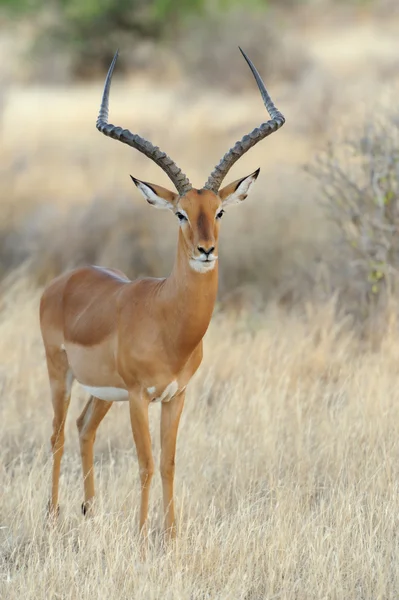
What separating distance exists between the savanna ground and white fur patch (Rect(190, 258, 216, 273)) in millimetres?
1400

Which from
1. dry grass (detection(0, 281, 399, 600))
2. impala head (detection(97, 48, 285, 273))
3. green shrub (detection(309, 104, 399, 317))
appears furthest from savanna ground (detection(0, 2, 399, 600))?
impala head (detection(97, 48, 285, 273))

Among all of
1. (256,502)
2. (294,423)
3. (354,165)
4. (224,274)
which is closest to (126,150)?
(224,274)

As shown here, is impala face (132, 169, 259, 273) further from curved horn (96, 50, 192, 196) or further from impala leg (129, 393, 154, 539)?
impala leg (129, 393, 154, 539)

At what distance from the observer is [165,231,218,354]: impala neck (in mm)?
5277

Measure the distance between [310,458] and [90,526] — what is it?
1808 mm

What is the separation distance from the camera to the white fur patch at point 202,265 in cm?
513

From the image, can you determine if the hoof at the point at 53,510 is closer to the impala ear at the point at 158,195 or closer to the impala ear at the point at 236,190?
the impala ear at the point at 158,195

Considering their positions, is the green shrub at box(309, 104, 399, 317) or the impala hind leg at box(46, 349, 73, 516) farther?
the green shrub at box(309, 104, 399, 317)

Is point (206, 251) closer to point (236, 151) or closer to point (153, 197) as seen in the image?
point (153, 197)

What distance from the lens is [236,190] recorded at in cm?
545

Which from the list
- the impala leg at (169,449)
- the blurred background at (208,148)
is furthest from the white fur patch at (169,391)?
the blurred background at (208,148)

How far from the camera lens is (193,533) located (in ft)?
18.4

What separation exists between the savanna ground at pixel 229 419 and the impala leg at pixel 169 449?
0.08 meters

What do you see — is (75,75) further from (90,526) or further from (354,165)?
(90,526)
